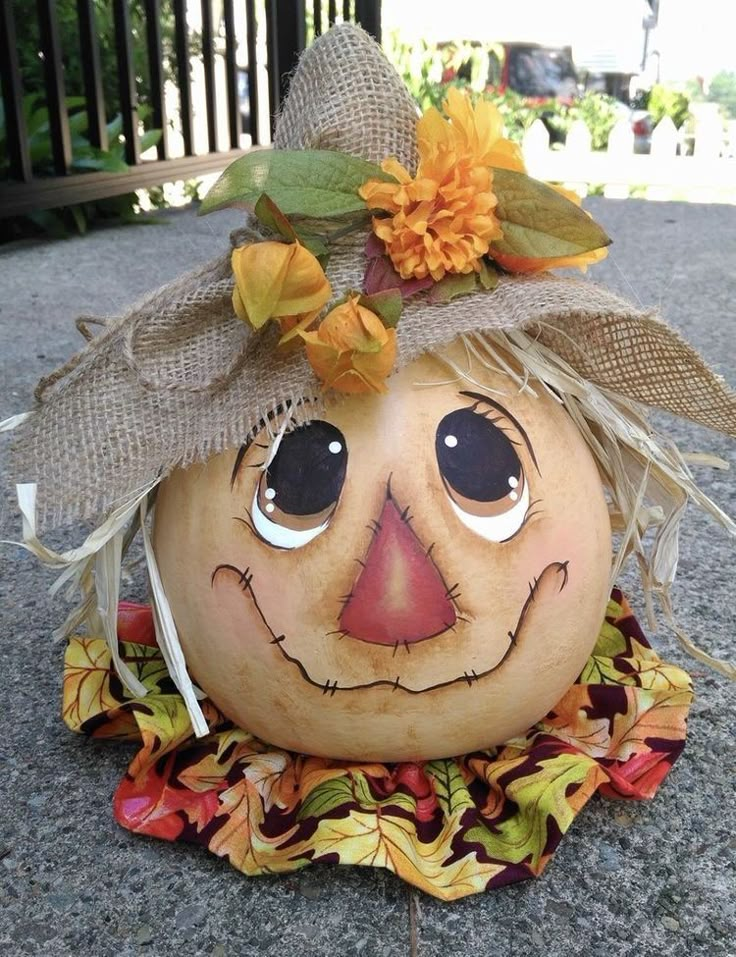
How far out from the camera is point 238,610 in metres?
1.54

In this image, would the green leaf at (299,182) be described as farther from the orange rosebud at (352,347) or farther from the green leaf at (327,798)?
the green leaf at (327,798)

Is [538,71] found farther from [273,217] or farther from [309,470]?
[309,470]

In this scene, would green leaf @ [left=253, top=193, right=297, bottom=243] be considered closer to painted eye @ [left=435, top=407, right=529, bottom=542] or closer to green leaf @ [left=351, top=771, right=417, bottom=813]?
painted eye @ [left=435, top=407, right=529, bottom=542]

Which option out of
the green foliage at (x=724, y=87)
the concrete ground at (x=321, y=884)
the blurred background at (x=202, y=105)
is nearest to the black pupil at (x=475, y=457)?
the concrete ground at (x=321, y=884)

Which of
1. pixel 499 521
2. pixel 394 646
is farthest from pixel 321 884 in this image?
pixel 499 521

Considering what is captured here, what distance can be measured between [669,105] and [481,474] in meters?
14.1

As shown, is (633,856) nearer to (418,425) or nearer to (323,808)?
(323,808)

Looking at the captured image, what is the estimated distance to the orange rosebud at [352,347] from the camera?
4.59 ft

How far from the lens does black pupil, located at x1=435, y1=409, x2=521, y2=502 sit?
4.95 ft

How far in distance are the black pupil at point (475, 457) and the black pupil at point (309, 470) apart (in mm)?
150

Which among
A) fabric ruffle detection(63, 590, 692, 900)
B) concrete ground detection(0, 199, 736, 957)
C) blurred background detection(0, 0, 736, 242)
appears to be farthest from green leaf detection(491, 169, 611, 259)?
blurred background detection(0, 0, 736, 242)

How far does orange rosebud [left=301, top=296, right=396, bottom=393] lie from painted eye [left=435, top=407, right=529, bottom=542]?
0.15m

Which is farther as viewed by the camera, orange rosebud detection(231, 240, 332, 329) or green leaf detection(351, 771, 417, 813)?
green leaf detection(351, 771, 417, 813)

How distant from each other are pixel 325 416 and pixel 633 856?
84cm
